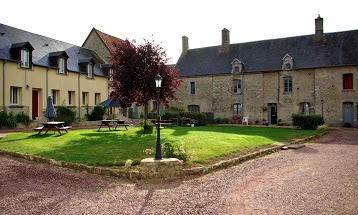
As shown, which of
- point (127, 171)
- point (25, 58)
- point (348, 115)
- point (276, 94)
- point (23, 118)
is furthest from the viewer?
point (276, 94)

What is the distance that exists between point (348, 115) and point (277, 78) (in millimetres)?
6943

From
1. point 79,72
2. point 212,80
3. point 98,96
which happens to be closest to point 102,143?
point 79,72

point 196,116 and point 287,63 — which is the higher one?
point 287,63

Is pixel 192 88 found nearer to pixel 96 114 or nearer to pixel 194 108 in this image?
pixel 194 108

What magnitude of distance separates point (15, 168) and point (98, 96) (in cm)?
2037

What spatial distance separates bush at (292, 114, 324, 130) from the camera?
21373 millimetres

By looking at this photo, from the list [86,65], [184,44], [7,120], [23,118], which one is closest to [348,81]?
[184,44]

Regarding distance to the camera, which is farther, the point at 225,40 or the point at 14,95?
the point at 225,40

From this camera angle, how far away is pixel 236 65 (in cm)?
3039

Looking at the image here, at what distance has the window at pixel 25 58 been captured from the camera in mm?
20525

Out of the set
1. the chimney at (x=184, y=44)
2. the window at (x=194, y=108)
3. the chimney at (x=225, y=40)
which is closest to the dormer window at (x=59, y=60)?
the window at (x=194, y=108)

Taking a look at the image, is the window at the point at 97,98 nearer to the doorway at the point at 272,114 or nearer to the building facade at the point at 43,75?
the building facade at the point at 43,75

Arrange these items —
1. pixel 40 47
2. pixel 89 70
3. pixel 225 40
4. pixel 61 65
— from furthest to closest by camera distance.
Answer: pixel 225 40
pixel 89 70
pixel 61 65
pixel 40 47

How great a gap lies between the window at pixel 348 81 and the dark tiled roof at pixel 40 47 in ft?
72.6
